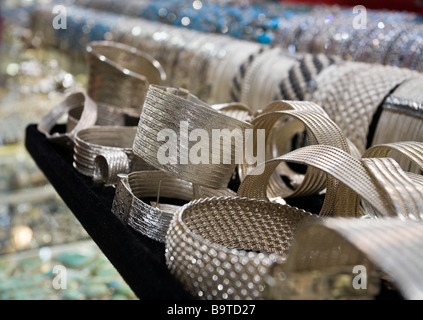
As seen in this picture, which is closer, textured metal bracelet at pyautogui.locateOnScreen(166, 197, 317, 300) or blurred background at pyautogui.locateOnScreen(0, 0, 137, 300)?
textured metal bracelet at pyautogui.locateOnScreen(166, 197, 317, 300)

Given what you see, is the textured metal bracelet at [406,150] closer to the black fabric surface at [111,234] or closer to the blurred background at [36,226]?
the black fabric surface at [111,234]

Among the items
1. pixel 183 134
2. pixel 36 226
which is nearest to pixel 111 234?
pixel 183 134

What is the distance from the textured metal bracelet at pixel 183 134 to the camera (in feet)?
1.48

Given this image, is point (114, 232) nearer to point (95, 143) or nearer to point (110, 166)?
point (110, 166)

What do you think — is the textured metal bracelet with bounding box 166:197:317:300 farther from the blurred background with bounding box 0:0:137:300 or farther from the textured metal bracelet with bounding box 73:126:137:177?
the blurred background with bounding box 0:0:137:300

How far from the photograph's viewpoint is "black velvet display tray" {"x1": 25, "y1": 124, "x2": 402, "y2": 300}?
0.36 m

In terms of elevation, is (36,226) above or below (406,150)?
below

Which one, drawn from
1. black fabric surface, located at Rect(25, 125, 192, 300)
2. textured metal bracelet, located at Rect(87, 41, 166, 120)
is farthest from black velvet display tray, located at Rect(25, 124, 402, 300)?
textured metal bracelet, located at Rect(87, 41, 166, 120)

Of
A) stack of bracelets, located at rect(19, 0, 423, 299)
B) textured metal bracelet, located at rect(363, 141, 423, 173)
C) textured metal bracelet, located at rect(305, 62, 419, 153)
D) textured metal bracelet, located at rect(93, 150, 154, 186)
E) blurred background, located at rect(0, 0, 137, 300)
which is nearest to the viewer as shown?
stack of bracelets, located at rect(19, 0, 423, 299)

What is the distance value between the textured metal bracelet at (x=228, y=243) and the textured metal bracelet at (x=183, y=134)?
1.7 inches

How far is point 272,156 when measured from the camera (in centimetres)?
64

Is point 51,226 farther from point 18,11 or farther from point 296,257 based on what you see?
point 18,11

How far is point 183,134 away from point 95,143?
233mm
